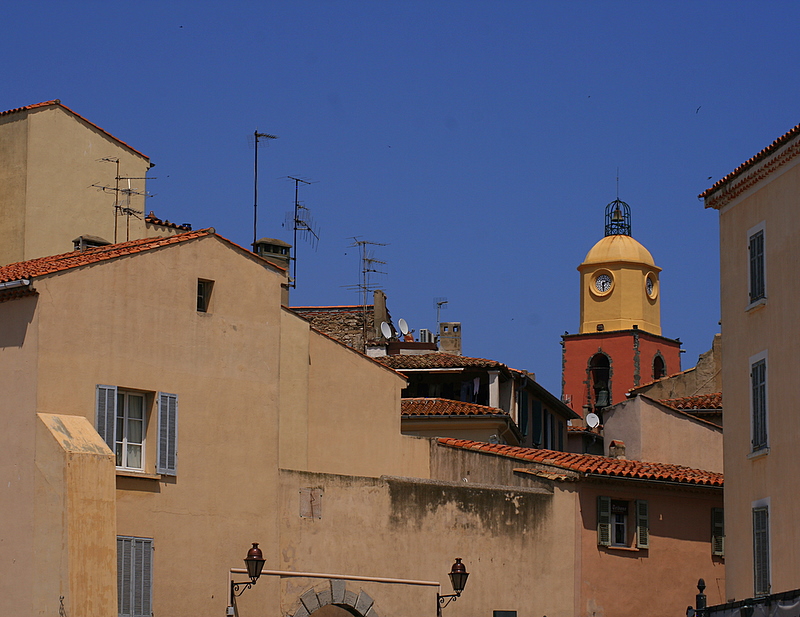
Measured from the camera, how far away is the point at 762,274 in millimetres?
27375

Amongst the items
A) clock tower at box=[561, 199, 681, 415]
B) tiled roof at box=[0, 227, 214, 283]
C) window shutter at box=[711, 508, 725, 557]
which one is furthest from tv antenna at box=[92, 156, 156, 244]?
clock tower at box=[561, 199, 681, 415]

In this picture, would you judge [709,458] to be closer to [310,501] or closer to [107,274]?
[310,501]

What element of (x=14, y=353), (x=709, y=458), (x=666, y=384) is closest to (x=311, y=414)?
(x=14, y=353)

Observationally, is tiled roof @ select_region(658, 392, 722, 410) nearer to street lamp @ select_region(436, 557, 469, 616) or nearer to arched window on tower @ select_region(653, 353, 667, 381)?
street lamp @ select_region(436, 557, 469, 616)

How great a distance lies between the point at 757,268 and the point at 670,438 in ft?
45.7

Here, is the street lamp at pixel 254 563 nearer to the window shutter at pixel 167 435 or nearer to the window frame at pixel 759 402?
the window shutter at pixel 167 435

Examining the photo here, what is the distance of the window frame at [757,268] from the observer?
89.5ft

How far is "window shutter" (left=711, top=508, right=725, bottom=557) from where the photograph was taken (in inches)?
1371

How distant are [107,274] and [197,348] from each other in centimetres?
229

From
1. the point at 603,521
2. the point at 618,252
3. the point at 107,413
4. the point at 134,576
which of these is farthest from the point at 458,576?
the point at 618,252

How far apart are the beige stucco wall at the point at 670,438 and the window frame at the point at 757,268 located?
13.4m

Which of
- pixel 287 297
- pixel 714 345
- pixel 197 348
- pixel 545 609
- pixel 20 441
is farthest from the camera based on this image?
pixel 714 345

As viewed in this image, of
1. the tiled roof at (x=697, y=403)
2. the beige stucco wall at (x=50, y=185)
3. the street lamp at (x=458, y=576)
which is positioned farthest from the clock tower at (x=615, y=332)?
the street lamp at (x=458, y=576)

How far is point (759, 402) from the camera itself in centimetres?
2711
